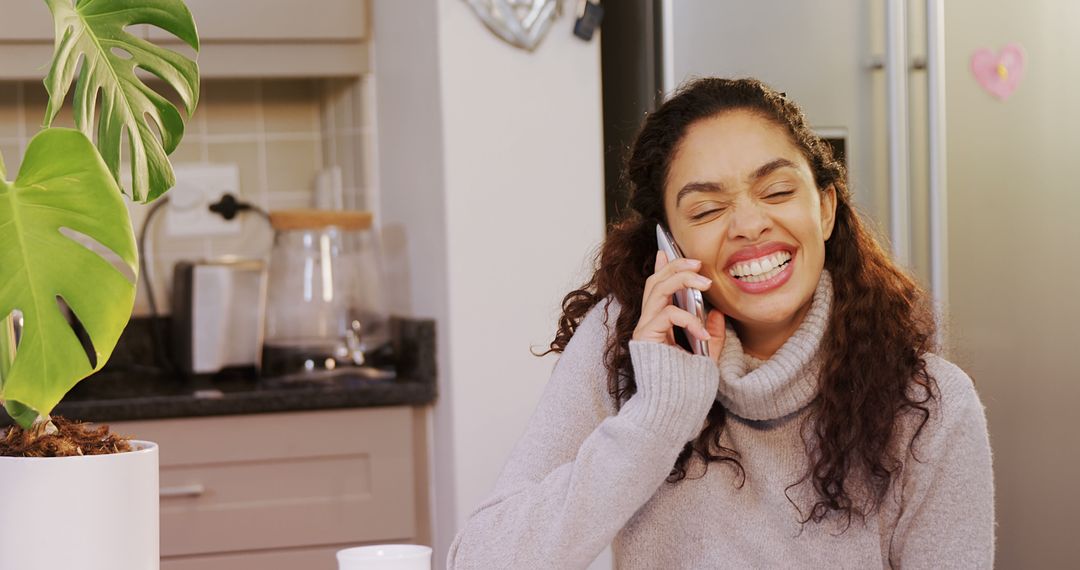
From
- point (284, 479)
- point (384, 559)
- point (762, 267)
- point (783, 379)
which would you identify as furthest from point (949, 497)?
point (284, 479)

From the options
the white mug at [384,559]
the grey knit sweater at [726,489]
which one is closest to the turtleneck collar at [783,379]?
the grey knit sweater at [726,489]

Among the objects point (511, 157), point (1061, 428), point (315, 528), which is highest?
point (511, 157)

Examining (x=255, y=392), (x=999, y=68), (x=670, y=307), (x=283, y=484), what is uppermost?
(x=999, y=68)

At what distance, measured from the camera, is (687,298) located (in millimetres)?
1409

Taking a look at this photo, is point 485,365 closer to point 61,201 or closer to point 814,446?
point 814,446

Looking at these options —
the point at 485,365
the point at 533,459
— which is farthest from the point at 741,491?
the point at 485,365

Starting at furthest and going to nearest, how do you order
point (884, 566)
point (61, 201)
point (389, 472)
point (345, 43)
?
point (345, 43)
point (389, 472)
point (884, 566)
point (61, 201)

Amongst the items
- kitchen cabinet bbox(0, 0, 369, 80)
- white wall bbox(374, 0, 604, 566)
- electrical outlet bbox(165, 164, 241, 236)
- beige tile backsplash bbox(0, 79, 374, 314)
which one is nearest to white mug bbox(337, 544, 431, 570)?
white wall bbox(374, 0, 604, 566)

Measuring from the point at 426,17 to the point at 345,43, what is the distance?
1.27 ft

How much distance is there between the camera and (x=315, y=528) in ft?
7.79

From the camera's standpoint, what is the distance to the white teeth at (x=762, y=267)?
138cm

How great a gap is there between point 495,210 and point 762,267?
1.01 meters

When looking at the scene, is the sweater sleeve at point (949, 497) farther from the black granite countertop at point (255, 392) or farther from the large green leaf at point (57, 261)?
the black granite countertop at point (255, 392)

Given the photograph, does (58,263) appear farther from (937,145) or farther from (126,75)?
(937,145)
